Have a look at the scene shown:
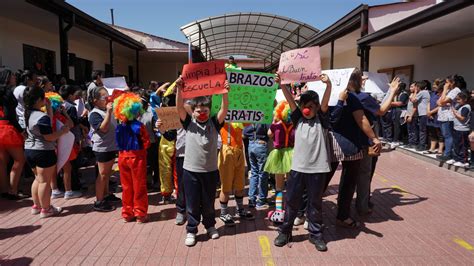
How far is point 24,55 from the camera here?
11156 mm

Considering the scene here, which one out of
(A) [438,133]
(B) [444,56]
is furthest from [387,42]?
(A) [438,133]

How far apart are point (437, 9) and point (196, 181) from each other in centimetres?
694

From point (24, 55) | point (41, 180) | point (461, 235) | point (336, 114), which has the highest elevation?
point (24, 55)

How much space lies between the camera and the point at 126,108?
14.6 ft

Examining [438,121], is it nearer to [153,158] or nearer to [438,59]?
[438,59]

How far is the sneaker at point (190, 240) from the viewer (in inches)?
152

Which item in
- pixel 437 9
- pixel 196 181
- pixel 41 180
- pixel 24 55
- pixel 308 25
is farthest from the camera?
pixel 308 25

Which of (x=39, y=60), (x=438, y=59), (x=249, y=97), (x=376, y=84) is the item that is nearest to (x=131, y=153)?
(x=249, y=97)

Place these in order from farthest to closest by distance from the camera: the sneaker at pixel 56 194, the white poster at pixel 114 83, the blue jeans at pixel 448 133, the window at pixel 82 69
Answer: the window at pixel 82 69 → the blue jeans at pixel 448 133 → the sneaker at pixel 56 194 → the white poster at pixel 114 83

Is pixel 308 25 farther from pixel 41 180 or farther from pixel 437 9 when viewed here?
pixel 41 180

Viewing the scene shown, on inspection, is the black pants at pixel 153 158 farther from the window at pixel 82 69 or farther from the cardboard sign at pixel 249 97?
the window at pixel 82 69

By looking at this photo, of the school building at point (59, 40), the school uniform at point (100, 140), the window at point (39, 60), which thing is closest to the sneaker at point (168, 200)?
the school uniform at point (100, 140)

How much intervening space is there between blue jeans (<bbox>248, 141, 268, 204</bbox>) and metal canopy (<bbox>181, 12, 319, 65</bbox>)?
36.4ft

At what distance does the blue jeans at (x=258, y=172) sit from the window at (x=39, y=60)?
9.04 m
